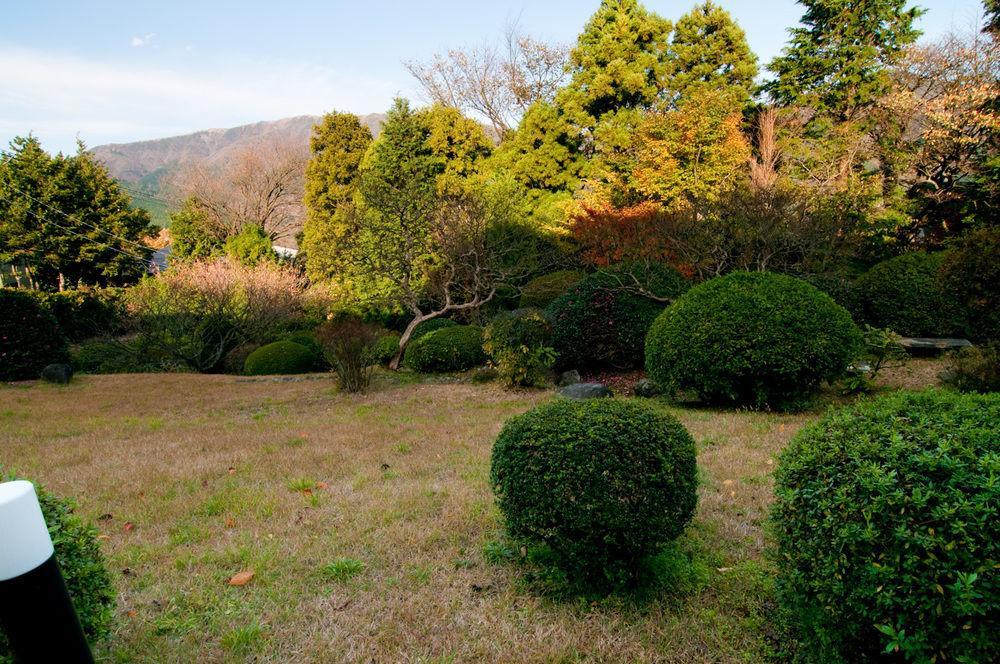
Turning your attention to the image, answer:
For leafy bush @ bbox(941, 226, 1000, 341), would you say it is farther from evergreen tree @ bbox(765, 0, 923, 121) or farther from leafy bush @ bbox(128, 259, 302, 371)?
leafy bush @ bbox(128, 259, 302, 371)

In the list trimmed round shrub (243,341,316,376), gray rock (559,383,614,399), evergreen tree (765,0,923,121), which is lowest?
trimmed round shrub (243,341,316,376)

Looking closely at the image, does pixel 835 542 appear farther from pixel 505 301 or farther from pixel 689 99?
A: pixel 689 99

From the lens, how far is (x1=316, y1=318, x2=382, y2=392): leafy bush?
32.4ft

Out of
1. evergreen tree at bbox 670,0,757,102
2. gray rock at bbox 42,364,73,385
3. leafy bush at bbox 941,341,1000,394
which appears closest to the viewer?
leafy bush at bbox 941,341,1000,394

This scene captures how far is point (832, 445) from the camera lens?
2.22 meters

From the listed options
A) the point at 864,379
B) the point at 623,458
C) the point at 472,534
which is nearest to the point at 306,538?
the point at 472,534

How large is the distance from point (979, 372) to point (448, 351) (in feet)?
29.4

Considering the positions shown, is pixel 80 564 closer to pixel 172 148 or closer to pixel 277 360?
pixel 277 360

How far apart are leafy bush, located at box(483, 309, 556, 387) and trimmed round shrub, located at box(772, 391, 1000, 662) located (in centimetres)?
731

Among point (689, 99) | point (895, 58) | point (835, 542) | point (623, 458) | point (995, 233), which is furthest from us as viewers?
point (689, 99)

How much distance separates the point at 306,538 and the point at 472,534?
1.05 m

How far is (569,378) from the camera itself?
10.1 m

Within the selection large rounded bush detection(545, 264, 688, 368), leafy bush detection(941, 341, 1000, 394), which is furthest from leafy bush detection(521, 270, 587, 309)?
leafy bush detection(941, 341, 1000, 394)

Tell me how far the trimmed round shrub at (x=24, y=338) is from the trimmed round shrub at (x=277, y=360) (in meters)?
4.36
